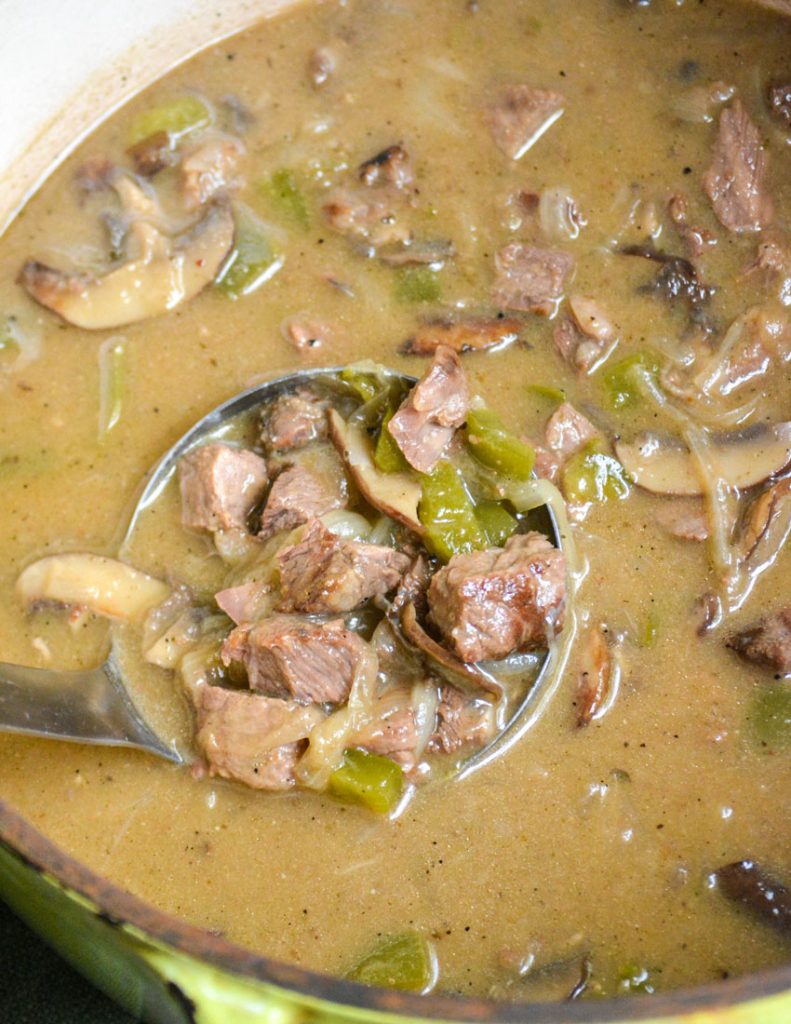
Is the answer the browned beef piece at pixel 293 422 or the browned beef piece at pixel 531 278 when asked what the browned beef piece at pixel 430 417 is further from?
the browned beef piece at pixel 531 278

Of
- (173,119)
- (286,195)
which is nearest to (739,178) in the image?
(286,195)

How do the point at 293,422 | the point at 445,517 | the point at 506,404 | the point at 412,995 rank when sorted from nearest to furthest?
the point at 412,995 → the point at 445,517 → the point at 293,422 → the point at 506,404

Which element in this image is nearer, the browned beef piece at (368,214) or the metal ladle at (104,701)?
the metal ladle at (104,701)

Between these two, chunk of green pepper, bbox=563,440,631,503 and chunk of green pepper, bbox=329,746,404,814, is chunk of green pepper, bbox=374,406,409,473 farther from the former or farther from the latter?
chunk of green pepper, bbox=329,746,404,814

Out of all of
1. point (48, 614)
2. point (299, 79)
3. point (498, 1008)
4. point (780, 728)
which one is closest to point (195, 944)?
point (498, 1008)

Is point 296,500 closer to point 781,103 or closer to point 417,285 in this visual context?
point 417,285

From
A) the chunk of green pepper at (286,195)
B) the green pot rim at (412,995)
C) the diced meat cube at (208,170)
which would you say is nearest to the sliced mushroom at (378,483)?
A: the chunk of green pepper at (286,195)

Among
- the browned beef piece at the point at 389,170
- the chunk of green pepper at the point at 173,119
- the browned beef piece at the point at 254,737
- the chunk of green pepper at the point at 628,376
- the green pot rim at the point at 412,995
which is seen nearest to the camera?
the green pot rim at the point at 412,995
